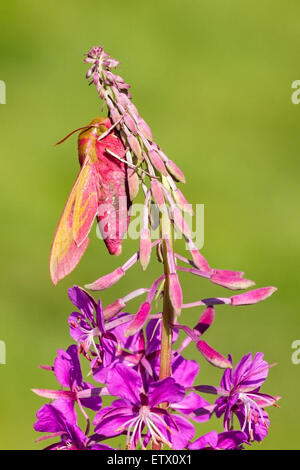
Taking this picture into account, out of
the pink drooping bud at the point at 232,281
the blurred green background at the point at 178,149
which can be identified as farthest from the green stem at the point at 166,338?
the blurred green background at the point at 178,149

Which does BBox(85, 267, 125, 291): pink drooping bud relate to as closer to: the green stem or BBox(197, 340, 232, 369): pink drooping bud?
the green stem

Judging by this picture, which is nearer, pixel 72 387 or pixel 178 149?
pixel 72 387

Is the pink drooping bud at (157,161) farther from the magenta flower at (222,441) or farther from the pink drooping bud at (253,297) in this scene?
the magenta flower at (222,441)

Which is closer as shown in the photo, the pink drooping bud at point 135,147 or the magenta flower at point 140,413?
the magenta flower at point 140,413

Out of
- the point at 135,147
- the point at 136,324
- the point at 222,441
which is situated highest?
the point at 135,147

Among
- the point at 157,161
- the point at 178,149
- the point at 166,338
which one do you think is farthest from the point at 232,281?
the point at 178,149

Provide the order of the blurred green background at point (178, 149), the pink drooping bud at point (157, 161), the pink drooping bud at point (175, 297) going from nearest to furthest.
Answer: the pink drooping bud at point (175, 297)
the pink drooping bud at point (157, 161)
the blurred green background at point (178, 149)

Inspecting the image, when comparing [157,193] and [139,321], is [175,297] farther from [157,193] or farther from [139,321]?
[157,193]

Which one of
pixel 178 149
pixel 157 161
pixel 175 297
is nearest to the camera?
pixel 175 297

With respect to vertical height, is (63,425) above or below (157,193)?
below
